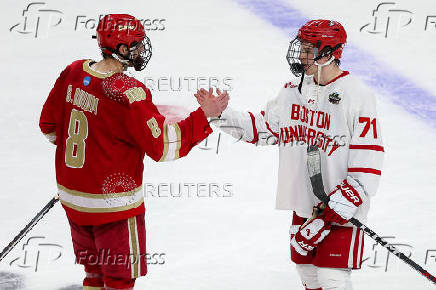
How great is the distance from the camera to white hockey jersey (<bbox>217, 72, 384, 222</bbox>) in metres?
2.74

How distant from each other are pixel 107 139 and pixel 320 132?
752 mm

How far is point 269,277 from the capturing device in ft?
11.5

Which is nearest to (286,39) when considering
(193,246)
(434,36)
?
(434,36)

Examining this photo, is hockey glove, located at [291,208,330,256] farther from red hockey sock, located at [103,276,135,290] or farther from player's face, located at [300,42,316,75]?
red hockey sock, located at [103,276,135,290]

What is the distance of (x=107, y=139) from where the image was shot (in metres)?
2.67

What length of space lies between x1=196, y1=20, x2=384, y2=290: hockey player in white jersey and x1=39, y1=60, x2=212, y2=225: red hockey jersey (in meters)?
0.23

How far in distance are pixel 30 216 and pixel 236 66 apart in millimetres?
2144

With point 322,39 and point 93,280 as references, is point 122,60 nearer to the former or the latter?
point 322,39

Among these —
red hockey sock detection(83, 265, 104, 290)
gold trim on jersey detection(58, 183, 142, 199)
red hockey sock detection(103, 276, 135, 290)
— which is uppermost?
gold trim on jersey detection(58, 183, 142, 199)

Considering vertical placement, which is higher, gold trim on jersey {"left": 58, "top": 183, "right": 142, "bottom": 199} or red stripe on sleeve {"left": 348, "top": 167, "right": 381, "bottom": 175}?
red stripe on sleeve {"left": 348, "top": 167, "right": 381, "bottom": 175}

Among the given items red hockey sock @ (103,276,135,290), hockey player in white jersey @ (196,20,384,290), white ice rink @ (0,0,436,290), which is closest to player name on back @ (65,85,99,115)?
hockey player in white jersey @ (196,20,384,290)

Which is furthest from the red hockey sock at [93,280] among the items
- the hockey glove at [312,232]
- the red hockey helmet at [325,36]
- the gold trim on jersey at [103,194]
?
the red hockey helmet at [325,36]

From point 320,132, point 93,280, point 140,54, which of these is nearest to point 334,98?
point 320,132

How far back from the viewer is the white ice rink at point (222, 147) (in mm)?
3576
